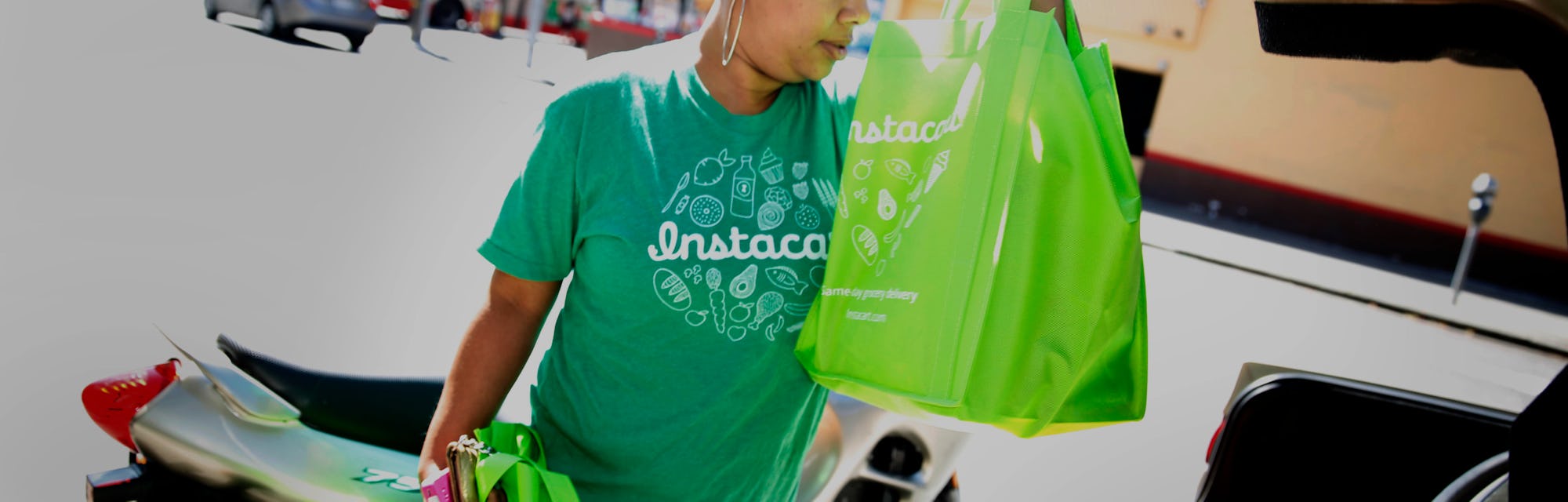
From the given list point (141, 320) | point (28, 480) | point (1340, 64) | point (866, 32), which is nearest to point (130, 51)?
point (141, 320)

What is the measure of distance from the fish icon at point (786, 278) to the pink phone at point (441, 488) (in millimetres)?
526

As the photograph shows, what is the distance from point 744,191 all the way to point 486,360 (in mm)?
473

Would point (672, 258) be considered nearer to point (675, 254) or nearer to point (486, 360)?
point (675, 254)

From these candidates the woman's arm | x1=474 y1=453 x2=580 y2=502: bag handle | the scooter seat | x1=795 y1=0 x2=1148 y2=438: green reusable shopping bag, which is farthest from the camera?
the scooter seat

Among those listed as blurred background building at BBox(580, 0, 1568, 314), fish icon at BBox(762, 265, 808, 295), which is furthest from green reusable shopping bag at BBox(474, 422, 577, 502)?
blurred background building at BBox(580, 0, 1568, 314)

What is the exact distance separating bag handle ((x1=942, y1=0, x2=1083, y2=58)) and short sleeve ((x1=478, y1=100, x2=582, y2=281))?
0.53m

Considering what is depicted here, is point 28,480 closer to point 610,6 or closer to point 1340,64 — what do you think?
point 1340,64

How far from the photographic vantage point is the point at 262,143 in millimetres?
8789

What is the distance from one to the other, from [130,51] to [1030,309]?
48.1 ft

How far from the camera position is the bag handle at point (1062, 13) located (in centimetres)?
156

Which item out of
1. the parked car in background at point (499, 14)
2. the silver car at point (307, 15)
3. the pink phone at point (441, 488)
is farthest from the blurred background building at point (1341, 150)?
the pink phone at point (441, 488)

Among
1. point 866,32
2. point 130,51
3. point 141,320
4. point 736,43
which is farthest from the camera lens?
point 130,51

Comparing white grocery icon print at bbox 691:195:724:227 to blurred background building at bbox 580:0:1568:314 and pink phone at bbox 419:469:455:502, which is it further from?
blurred background building at bbox 580:0:1568:314

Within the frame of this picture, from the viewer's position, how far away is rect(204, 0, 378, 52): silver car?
20.2 metres
